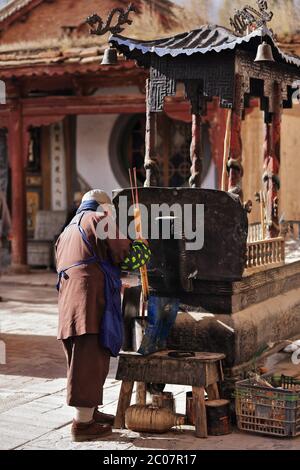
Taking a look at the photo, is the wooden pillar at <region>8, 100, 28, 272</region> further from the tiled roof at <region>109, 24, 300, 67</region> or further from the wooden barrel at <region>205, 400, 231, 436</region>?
the wooden barrel at <region>205, 400, 231, 436</region>

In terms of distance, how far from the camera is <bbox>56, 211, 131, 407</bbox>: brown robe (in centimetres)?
554

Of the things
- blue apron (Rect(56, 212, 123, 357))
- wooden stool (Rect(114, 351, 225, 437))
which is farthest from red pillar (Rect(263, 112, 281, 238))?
blue apron (Rect(56, 212, 123, 357))

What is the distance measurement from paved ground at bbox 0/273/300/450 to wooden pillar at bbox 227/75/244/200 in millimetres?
1719

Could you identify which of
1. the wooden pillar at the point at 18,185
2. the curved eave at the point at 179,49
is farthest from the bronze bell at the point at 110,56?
the wooden pillar at the point at 18,185

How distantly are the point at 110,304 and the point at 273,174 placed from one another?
9.79 ft

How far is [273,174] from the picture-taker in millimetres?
8016

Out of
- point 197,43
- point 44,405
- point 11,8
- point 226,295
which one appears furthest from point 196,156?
point 11,8

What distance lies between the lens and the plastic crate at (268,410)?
5582mm

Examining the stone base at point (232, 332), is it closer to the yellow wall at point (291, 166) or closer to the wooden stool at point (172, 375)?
the wooden stool at point (172, 375)

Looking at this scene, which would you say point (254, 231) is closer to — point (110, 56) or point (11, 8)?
point (110, 56)

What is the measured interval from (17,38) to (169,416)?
11310 mm

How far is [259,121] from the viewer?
573 inches
